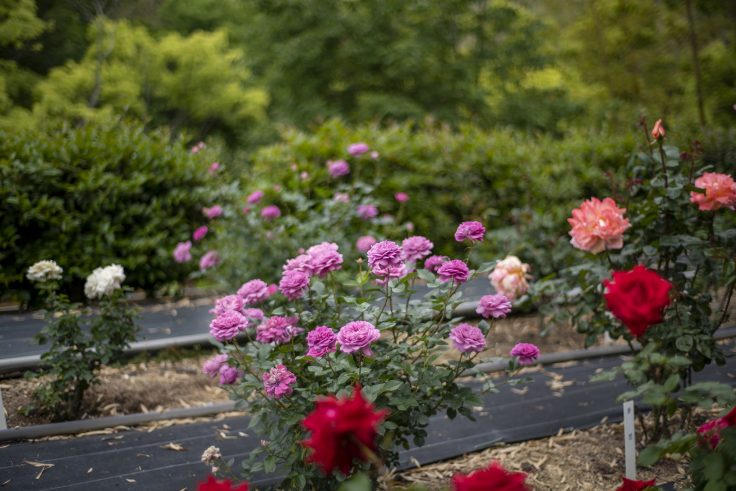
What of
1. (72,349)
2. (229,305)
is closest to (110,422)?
(72,349)

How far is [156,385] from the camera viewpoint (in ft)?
10.7

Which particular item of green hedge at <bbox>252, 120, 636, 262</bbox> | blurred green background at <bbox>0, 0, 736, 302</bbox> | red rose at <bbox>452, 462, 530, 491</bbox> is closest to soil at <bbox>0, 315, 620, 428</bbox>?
blurred green background at <bbox>0, 0, 736, 302</bbox>

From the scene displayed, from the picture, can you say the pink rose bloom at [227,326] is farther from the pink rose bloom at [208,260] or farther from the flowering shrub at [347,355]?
the pink rose bloom at [208,260]

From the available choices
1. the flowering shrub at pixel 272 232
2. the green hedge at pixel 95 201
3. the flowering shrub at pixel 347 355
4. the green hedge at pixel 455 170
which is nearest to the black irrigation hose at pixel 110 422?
the flowering shrub at pixel 347 355

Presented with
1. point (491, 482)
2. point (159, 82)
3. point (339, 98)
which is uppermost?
point (159, 82)

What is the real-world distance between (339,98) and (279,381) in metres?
12.4

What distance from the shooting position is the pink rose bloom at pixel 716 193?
7.09ft

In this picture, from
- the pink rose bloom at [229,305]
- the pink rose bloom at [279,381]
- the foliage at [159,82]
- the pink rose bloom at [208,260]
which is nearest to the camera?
the pink rose bloom at [279,381]

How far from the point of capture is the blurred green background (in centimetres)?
457

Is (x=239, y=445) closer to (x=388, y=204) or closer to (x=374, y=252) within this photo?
(x=374, y=252)

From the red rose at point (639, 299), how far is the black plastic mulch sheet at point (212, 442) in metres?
1.33

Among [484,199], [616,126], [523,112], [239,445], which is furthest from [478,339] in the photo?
[523,112]

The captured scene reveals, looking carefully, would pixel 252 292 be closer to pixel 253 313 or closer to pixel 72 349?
pixel 253 313

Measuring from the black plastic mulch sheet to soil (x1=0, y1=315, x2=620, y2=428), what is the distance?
0.26 m
